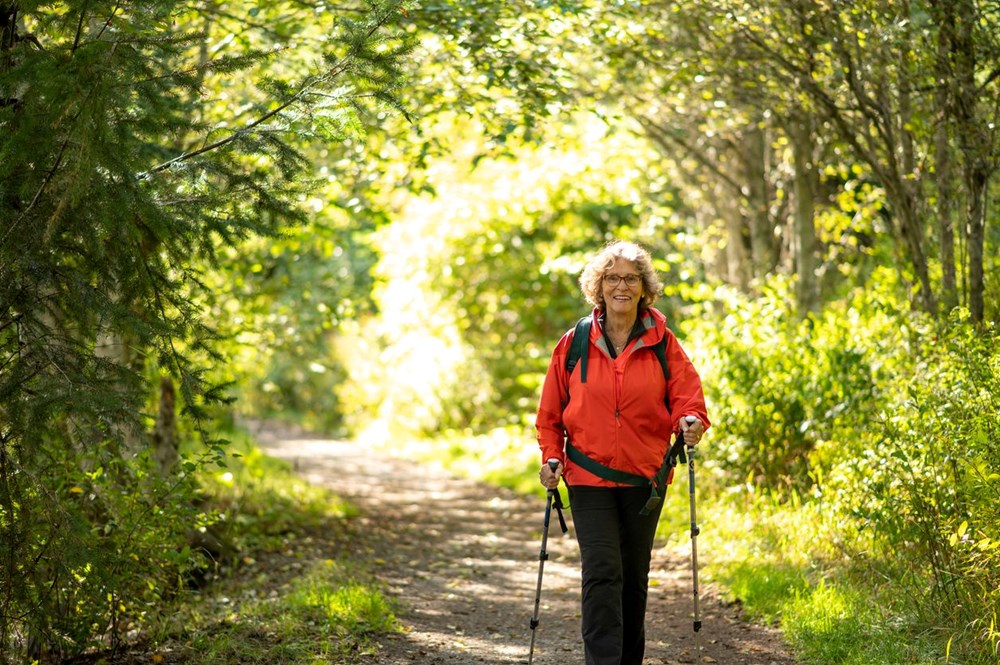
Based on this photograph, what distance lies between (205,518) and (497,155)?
15.6 ft

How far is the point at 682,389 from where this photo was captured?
4.60 m

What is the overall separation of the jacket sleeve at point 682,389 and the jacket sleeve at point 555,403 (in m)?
0.48

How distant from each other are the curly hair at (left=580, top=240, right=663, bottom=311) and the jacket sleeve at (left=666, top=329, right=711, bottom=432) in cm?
24

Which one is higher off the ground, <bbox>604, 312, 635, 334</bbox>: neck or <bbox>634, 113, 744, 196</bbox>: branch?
<bbox>634, 113, 744, 196</bbox>: branch

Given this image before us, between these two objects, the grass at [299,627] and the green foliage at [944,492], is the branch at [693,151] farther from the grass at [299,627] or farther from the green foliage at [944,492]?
the grass at [299,627]

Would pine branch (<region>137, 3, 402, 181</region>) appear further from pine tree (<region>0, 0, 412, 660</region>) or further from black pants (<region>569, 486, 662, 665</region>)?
black pants (<region>569, 486, 662, 665</region>)

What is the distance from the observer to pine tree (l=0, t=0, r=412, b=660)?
409 centimetres

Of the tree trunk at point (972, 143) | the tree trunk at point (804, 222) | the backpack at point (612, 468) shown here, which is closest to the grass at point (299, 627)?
the backpack at point (612, 468)

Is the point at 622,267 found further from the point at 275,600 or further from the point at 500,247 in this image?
the point at 500,247

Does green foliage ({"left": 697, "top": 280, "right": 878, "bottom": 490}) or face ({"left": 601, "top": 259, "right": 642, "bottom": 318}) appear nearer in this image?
face ({"left": 601, "top": 259, "right": 642, "bottom": 318})

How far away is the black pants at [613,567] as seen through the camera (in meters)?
4.41

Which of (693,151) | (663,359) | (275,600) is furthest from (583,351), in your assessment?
(693,151)

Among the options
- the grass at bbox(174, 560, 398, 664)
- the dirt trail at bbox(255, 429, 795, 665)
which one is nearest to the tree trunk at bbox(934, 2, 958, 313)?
the dirt trail at bbox(255, 429, 795, 665)

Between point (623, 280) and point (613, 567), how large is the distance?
1308 mm
